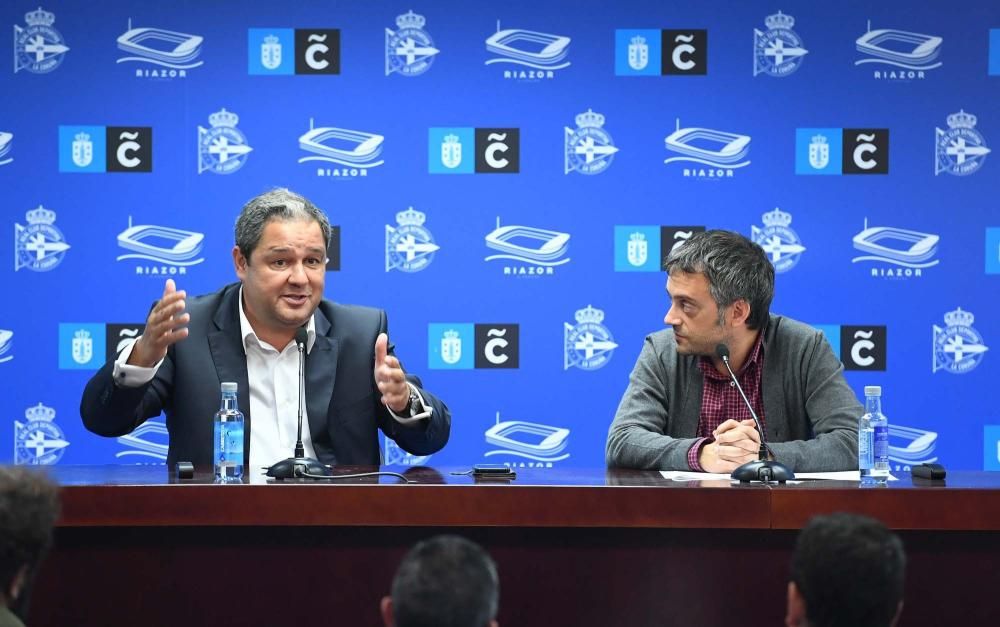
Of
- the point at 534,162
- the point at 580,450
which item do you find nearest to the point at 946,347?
the point at 580,450

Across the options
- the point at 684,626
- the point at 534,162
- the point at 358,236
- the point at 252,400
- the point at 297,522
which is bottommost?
the point at 684,626

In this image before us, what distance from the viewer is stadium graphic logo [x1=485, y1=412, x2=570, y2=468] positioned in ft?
15.8

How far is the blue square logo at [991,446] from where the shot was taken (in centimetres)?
479

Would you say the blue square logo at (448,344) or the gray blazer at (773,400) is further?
the blue square logo at (448,344)

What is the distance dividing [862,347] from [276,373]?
8.56 feet

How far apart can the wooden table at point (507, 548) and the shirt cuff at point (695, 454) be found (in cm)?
45

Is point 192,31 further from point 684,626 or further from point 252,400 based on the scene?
point 684,626

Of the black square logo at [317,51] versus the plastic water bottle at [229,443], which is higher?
the black square logo at [317,51]

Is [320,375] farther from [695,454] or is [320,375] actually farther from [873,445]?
[873,445]

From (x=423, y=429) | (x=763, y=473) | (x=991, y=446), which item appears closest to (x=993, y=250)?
(x=991, y=446)

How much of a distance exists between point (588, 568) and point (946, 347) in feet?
9.32

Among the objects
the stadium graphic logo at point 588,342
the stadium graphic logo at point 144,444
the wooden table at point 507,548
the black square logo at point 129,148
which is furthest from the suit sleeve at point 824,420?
the black square logo at point 129,148

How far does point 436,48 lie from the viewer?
4.80 m

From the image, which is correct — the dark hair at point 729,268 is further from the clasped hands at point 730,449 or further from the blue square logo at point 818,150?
the blue square logo at point 818,150
